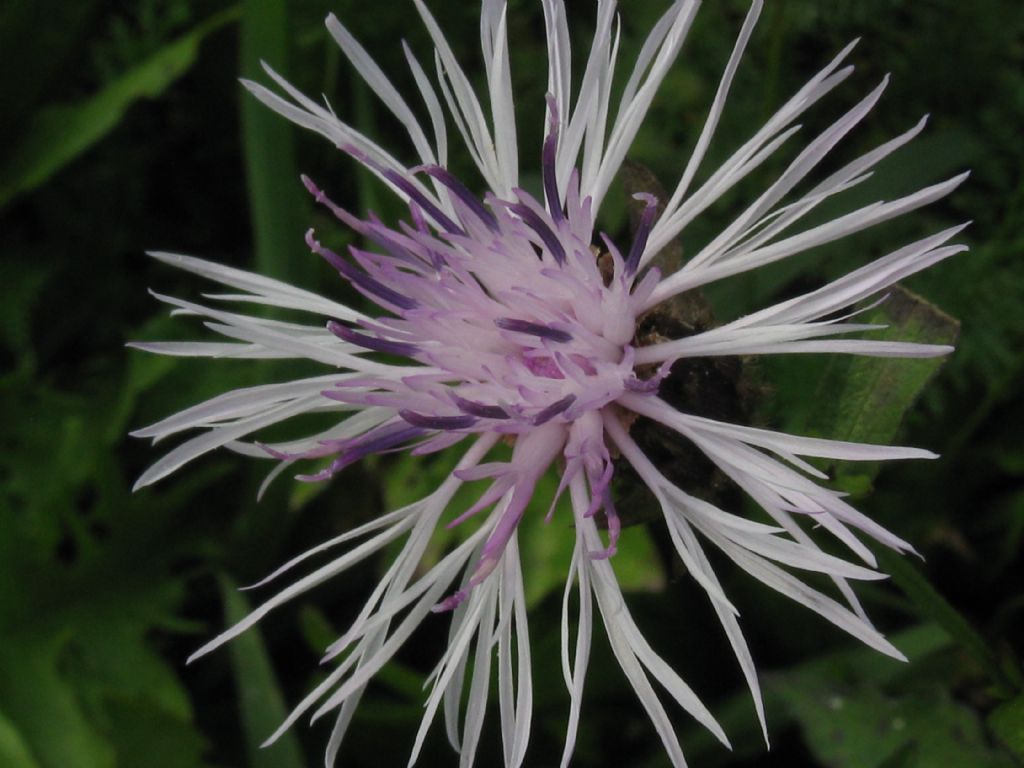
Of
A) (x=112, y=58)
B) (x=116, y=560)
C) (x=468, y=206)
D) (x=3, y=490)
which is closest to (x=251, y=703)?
(x=116, y=560)

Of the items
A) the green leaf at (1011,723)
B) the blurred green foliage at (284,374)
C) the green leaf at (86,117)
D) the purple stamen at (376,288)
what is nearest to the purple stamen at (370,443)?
the purple stamen at (376,288)

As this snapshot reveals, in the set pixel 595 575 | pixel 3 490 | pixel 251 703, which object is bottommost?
pixel 251 703

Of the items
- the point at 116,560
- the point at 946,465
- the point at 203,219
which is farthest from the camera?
the point at 203,219

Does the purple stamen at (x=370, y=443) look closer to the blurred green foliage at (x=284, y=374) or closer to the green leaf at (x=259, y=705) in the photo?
the blurred green foliage at (x=284, y=374)

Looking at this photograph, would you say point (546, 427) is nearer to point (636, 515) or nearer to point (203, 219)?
point (636, 515)

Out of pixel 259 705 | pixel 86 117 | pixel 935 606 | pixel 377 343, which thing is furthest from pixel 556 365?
pixel 86 117

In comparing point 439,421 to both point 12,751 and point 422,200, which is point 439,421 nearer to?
point 422,200

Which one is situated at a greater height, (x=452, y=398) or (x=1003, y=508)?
(x=452, y=398)

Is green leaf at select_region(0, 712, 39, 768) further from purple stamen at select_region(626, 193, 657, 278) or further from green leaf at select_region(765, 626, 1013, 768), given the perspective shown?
purple stamen at select_region(626, 193, 657, 278)
